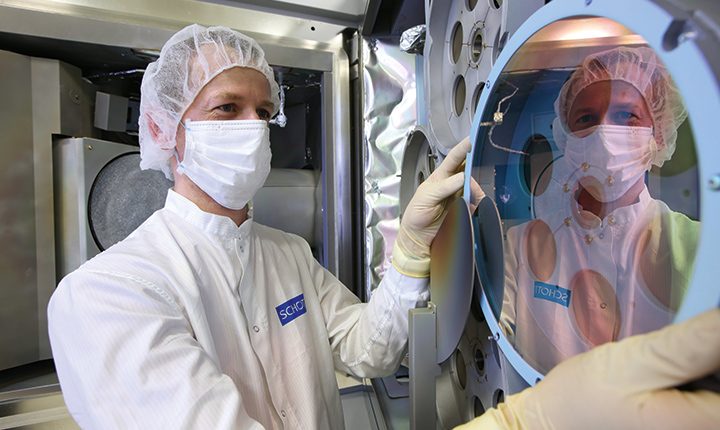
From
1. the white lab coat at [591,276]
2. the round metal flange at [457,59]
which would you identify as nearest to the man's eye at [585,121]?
the white lab coat at [591,276]

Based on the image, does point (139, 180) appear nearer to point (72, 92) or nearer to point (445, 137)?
point (72, 92)

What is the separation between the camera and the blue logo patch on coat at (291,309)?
990 mm

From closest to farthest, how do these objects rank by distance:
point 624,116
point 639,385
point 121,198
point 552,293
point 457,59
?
point 639,385 < point 624,116 < point 552,293 < point 457,59 < point 121,198

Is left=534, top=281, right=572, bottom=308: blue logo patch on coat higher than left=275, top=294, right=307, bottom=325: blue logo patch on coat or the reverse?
higher

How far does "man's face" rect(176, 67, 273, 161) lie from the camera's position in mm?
978

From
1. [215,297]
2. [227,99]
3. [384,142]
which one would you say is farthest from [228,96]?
[384,142]

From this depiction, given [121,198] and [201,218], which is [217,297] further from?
[121,198]

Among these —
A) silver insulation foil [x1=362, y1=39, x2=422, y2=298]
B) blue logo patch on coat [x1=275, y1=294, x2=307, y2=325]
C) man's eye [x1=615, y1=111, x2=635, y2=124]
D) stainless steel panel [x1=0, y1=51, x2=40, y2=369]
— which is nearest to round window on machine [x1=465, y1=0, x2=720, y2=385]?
man's eye [x1=615, y1=111, x2=635, y2=124]

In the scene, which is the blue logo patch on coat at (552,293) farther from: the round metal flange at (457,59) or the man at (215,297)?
the round metal flange at (457,59)

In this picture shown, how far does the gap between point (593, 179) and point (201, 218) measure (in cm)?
88

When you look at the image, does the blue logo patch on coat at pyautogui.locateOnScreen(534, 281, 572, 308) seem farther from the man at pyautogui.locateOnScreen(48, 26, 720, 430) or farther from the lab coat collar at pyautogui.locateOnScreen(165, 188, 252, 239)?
the lab coat collar at pyautogui.locateOnScreen(165, 188, 252, 239)

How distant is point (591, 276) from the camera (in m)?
0.46

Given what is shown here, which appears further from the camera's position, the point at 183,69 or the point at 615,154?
the point at 183,69

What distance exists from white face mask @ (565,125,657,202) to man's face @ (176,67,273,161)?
838 mm
